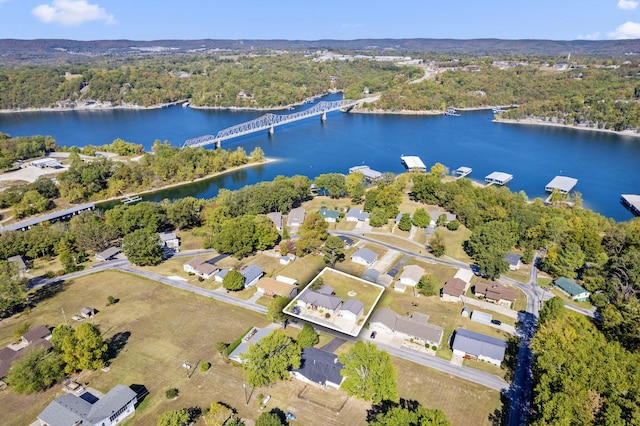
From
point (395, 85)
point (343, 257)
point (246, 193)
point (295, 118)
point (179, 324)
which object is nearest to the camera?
point (179, 324)

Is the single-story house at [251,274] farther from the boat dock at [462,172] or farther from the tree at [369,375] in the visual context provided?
the boat dock at [462,172]

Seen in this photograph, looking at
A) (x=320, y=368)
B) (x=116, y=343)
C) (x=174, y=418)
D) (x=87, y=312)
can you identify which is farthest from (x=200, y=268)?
(x=174, y=418)

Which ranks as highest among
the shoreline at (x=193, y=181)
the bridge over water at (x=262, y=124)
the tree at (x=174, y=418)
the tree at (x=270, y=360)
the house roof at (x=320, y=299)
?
the bridge over water at (x=262, y=124)

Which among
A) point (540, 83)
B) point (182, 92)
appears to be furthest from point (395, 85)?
point (182, 92)

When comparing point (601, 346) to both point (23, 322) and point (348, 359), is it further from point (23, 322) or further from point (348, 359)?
point (23, 322)

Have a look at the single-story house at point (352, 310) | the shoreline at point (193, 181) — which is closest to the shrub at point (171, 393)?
the single-story house at point (352, 310)

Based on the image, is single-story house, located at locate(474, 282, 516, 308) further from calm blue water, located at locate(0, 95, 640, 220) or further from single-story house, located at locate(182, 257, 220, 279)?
calm blue water, located at locate(0, 95, 640, 220)

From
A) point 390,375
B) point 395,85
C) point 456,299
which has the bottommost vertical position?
point 456,299

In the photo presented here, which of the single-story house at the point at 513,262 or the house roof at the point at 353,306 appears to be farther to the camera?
the single-story house at the point at 513,262
